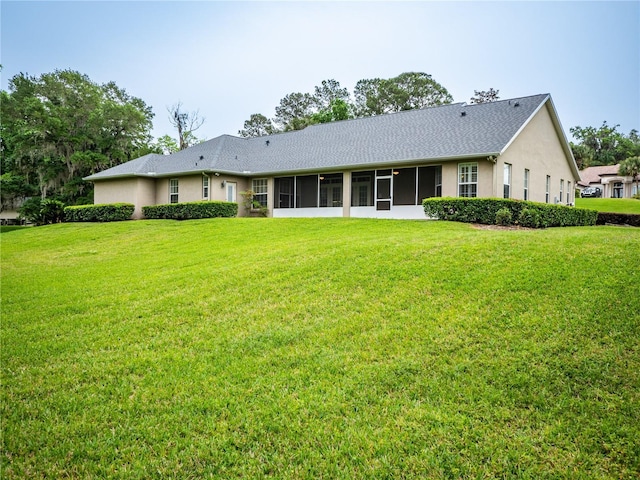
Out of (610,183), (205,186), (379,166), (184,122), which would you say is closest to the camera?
(379,166)

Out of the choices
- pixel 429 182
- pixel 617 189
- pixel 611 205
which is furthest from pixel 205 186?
pixel 617 189

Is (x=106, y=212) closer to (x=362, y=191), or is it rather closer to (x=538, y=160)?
(x=362, y=191)

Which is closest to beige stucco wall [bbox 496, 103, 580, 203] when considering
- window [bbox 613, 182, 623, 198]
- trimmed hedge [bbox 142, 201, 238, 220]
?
trimmed hedge [bbox 142, 201, 238, 220]

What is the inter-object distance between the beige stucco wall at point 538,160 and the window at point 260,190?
1184cm

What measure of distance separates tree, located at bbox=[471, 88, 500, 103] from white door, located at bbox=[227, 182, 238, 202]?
101 feet

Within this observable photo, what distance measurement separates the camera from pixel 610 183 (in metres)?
42.6

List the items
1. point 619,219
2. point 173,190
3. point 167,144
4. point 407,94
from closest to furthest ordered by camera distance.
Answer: point 619,219, point 173,190, point 167,144, point 407,94

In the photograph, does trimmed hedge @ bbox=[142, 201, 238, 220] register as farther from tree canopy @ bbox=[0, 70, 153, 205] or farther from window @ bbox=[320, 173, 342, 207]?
tree canopy @ bbox=[0, 70, 153, 205]

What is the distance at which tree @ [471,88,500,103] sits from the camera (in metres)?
41.4

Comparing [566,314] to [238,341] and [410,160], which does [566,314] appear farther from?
[410,160]

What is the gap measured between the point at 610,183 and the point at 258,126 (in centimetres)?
4011

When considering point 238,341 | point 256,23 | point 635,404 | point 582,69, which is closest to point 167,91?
point 256,23

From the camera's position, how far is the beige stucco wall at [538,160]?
54.1 feet

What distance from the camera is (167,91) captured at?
A: 3769 cm
